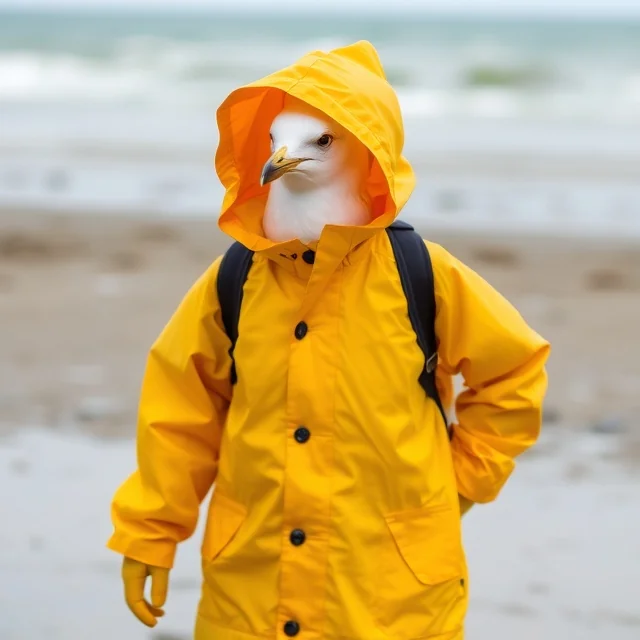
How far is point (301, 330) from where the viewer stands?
241cm

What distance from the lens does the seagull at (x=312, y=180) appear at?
232cm

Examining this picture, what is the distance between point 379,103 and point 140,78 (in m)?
26.6

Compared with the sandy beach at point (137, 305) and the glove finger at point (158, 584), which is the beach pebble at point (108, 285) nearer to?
the sandy beach at point (137, 305)

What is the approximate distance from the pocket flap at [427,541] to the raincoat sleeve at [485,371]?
0.52 feet

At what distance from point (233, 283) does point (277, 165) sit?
34 cm

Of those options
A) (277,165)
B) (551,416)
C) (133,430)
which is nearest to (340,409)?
(277,165)

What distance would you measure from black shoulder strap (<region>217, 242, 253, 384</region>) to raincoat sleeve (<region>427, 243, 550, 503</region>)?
38 cm

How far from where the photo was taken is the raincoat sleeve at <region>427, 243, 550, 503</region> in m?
2.45

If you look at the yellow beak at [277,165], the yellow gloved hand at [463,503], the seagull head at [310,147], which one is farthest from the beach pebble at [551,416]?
the yellow beak at [277,165]

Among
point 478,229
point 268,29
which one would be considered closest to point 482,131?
point 478,229

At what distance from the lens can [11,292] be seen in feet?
25.5

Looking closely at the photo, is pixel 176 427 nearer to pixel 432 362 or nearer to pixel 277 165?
pixel 432 362

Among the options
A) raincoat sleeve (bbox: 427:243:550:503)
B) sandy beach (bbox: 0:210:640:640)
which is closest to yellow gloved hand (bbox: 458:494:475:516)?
raincoat sleeve (bbox: 427:243:550:503)

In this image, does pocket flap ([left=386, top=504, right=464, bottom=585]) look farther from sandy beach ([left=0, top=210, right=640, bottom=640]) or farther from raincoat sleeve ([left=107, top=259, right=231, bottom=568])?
sandy beach ([left=0, top=210, right=640, bottom=640])
